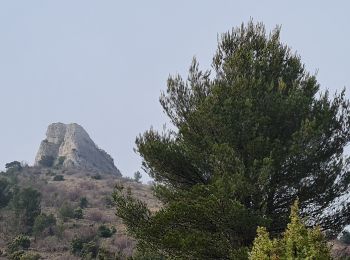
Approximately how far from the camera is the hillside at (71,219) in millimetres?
38091

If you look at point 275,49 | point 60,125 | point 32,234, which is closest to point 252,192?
point 275,49

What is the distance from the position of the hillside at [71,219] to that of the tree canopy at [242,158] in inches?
297

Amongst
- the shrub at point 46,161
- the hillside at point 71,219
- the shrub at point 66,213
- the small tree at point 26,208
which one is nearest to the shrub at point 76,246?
the hillside at point 71,219

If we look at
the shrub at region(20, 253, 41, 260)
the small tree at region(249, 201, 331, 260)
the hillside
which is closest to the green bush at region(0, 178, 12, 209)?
the hillside

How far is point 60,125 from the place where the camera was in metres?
120

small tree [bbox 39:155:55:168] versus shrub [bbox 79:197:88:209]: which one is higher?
small tree [bbox 39:155:55:168]

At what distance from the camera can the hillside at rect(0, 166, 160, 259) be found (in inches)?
1500

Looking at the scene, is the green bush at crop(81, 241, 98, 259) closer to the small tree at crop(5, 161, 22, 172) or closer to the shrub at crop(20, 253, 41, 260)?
the shrub at crop(20, 253, 41, 260)

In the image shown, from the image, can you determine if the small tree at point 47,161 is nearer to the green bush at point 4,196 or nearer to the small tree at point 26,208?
the green bush at point 4,196

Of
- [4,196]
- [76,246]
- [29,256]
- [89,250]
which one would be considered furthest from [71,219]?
[29,256]

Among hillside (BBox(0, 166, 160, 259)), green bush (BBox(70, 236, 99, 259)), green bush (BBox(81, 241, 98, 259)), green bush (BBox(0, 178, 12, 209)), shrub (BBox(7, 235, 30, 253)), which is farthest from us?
green bush (BBox(0, 178, 12, 209))

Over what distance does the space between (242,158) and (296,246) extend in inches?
208

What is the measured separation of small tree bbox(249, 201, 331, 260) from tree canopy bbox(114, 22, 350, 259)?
3353 millimetres

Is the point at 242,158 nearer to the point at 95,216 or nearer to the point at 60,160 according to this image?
the point at 95,216
